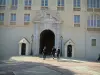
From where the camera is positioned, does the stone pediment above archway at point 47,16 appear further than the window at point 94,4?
No

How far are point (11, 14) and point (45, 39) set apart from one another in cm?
910

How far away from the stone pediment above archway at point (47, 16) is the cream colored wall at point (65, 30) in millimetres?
592

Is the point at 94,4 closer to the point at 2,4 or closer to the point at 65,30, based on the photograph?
the point at 65,30

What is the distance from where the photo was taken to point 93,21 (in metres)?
36.5

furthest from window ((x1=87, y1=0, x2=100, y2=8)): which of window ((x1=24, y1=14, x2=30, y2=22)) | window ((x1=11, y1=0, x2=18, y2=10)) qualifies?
window ((x1=11, y1=0, x2=18, y2=10))

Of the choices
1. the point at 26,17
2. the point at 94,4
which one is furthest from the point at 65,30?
the point at 26,17

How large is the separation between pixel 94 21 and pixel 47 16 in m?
7.51

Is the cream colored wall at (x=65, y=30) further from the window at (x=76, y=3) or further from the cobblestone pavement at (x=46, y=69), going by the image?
the cobblestone pavement at (x=46, y=69)

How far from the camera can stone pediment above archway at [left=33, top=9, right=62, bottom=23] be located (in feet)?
119

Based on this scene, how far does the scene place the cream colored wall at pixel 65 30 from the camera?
36.0 metres

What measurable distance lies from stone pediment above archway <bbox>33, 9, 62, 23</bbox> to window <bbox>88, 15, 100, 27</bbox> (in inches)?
189

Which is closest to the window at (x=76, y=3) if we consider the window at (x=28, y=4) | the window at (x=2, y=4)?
the window at (x=28, y=4)

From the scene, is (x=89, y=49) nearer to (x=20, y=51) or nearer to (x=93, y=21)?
(x=93, y=21)

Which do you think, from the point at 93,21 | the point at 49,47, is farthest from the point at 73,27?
the point at 49,47
